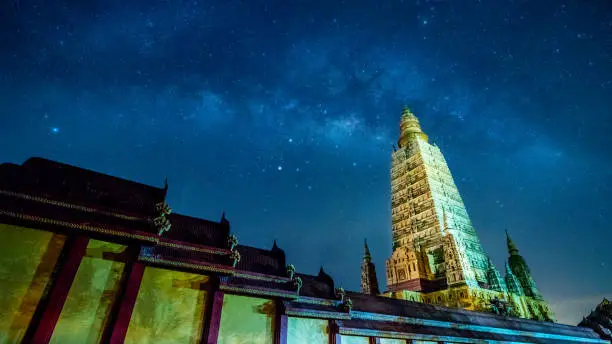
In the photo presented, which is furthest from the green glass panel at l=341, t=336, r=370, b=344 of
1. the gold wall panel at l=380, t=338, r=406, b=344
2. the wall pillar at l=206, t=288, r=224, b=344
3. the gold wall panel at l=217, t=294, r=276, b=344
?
the wall pillar at l=206, t=288, r=224, b=344

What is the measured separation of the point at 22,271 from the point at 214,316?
5.41 m

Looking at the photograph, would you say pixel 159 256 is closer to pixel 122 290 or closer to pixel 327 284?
pixel 122 290

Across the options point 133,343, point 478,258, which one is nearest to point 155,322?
point 133,343

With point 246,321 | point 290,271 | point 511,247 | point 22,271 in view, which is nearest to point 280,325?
point 246,321

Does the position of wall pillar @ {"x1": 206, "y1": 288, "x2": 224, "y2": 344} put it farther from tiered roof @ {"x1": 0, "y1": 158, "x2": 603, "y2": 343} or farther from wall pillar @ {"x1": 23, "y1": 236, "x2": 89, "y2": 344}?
wall pillar @ {"x1": 23, "y1": 236, "x2": 89, "y2": 344}

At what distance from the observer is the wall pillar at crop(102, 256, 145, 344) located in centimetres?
823

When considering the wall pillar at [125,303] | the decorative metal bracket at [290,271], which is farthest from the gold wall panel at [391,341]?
the wall pillar at [125,303]

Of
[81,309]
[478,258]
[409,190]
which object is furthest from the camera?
[409,190]

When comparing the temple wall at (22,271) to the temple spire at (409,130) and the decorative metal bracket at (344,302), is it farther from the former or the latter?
the temple spire at (409,130)

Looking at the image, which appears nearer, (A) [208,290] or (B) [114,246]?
(B) [114,246]

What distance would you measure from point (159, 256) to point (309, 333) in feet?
21.1

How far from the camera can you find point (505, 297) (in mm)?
44281

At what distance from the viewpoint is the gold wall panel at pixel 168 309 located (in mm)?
8812

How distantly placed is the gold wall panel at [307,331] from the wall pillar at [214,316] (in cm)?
289
